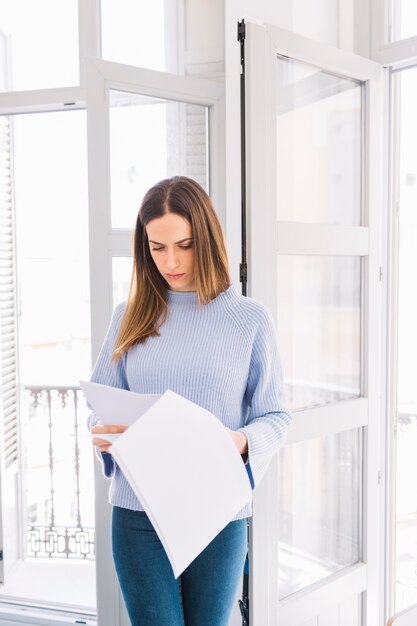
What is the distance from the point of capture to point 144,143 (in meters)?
1.94

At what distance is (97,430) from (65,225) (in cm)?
366

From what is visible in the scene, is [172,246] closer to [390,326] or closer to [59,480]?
[390,326]

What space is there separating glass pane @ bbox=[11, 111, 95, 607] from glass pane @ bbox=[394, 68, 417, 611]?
1.65 m

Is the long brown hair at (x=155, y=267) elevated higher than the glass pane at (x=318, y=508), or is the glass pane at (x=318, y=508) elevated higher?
the long brown hair at (x=155, y=267)

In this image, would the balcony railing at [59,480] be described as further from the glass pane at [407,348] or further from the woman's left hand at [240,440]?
the woman's left hand at [240,440]

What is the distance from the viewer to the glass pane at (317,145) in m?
1.80

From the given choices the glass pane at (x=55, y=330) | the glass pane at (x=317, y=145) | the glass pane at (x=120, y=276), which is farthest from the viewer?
the glass pane at (x=55, y=330)

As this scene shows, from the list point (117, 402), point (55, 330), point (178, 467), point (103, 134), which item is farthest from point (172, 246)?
point (55, 330)

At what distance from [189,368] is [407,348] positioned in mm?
2069

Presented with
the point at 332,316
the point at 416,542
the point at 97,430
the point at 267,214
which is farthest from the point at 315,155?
the point at 416,542

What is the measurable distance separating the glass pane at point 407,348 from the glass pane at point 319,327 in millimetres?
350

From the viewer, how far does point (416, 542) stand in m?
3.38

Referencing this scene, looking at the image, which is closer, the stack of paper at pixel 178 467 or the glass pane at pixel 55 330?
the stack of paper at pixel 178 467

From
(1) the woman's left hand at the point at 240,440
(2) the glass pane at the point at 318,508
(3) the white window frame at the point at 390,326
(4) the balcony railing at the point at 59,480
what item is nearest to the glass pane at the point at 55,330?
(4) the balcony railing at the point at 59,480
